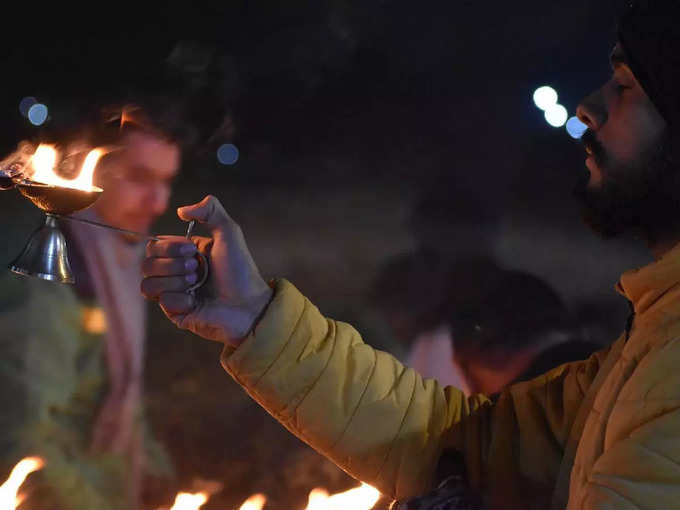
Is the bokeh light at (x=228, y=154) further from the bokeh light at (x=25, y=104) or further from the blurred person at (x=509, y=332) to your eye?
the blurred person at (x=509, y=332)

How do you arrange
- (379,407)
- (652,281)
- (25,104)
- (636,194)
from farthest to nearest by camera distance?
(25,104)
(379,407)
(636,194)
(652,281)

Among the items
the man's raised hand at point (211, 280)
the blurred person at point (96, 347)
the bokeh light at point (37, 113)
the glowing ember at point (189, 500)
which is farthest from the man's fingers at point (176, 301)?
the glowing ember at point (189, 500)

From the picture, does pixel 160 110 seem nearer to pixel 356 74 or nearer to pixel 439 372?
pixel 356 74

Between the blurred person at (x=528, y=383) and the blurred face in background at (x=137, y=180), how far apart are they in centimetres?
58

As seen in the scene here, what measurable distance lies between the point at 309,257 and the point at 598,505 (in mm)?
1272

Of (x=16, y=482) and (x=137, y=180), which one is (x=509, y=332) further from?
(x=16, y=482)

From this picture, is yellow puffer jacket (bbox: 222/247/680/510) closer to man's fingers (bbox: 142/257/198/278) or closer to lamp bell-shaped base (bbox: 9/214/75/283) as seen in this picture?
Result: man's fingers (bbox: 142/257/198/278)

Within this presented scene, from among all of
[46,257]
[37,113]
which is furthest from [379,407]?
[37,113]

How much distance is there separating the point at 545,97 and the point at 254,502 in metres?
1.55

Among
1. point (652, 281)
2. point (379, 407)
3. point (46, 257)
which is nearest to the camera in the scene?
point (46, 257)

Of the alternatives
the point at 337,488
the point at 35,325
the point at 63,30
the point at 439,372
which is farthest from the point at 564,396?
the point at 63,30

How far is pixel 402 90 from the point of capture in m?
2.23

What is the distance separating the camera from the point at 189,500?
205 cm

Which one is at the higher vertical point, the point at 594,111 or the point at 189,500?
the point at 594,111
